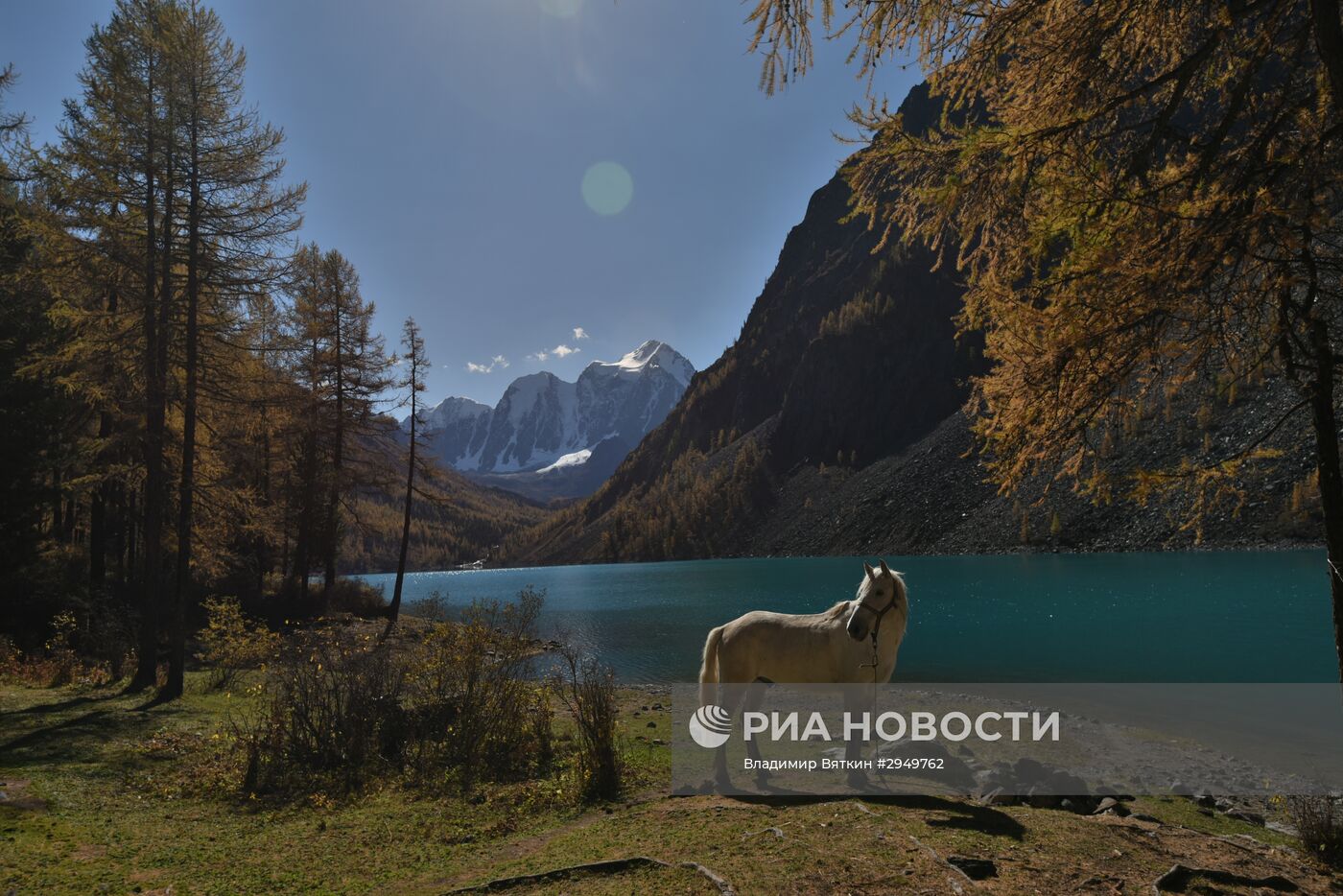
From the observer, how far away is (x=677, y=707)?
19172 millimetres

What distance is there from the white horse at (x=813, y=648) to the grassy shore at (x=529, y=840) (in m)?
1.45

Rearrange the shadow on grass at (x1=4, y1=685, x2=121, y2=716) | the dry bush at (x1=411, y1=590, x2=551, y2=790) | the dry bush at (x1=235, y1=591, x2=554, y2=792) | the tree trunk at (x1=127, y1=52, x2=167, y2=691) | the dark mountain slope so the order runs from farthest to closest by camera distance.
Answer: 1. the dark mountain slope
2. the tree trunk at (x1=127, y1=52, x2=167, y2=691)
3. the shadow on grass at (x1=4, y1=685, x2=121, y2=716)
4. the dry bush at (x1=411, y1=590, x2=551, y2=790)
5. the dry bush at (x1=235, y1=591, x2=554, y2=792)

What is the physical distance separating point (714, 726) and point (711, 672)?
745 millimetres

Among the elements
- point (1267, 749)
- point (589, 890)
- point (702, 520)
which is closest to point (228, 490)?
point (589, 890)

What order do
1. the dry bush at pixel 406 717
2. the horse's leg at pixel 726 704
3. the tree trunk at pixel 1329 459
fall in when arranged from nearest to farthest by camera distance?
the tree trunk at pixel 1329 459
the horse's leg at pixel 726 704
the dry bush at pixel 406 717

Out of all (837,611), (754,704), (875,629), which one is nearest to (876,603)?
(875,629)

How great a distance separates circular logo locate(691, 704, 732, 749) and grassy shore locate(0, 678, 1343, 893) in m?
0.84

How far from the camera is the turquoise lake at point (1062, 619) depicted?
963 inches

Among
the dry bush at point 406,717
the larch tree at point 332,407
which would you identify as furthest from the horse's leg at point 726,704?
the larch tree at point 332,407

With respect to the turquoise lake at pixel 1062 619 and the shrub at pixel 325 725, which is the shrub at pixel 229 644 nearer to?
the shrub at pixel 325 725

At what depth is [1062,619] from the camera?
3706cm

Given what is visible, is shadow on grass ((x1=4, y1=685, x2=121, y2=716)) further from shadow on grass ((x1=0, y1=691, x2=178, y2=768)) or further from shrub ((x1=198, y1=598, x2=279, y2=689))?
shrub ((x1=198, y1=598, x2=279, y2=689))

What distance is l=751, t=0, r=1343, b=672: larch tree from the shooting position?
5441 mm

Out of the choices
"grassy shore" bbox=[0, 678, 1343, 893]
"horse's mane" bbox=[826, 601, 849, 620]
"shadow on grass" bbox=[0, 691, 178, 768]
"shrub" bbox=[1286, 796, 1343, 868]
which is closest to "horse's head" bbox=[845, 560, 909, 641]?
"horse's mane" bbox=[826, 601, 849, 620]
